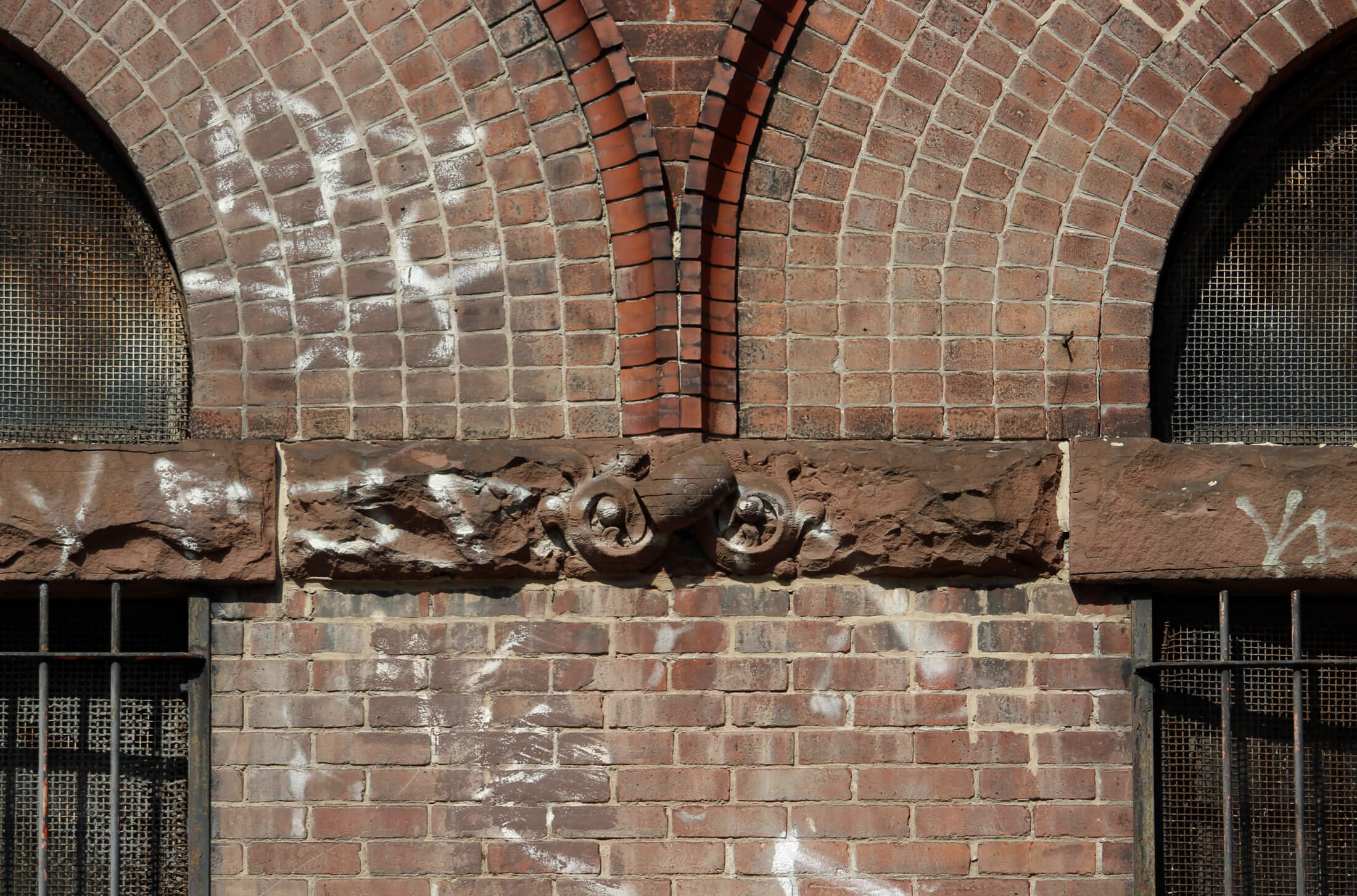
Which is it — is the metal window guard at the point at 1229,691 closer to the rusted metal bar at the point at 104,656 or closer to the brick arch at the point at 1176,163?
the brick arch at the point at 1176,163

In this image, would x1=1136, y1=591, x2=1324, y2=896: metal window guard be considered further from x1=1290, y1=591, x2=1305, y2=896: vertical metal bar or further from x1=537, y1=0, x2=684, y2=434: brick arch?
x1=537, y1=0, x2=684, y2=434: brick arch

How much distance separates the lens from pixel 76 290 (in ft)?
14.2

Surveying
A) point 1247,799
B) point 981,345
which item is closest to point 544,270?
point 981,345

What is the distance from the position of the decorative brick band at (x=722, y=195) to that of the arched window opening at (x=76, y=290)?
1.75m

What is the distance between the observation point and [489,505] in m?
3.94

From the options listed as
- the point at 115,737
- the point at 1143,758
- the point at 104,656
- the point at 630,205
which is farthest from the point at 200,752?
the point at 1143,758

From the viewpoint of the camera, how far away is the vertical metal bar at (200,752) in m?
3.92

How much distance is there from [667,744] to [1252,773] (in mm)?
1904

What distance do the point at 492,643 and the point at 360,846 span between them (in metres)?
0.74

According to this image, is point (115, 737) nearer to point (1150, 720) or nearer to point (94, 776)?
point (94, 776)

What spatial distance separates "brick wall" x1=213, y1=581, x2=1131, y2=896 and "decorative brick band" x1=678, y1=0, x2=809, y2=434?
0.68m

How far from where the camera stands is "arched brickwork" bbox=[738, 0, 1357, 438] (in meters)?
4.06

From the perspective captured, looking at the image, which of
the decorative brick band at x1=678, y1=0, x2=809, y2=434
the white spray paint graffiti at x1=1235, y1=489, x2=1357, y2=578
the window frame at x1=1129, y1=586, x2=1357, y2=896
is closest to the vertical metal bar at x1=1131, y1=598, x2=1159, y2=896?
the window frame at x1=1129, y1=586, x2=1357, y2=896

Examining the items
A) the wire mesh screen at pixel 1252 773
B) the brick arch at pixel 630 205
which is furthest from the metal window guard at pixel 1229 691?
the brick arch at pixel 630 205
